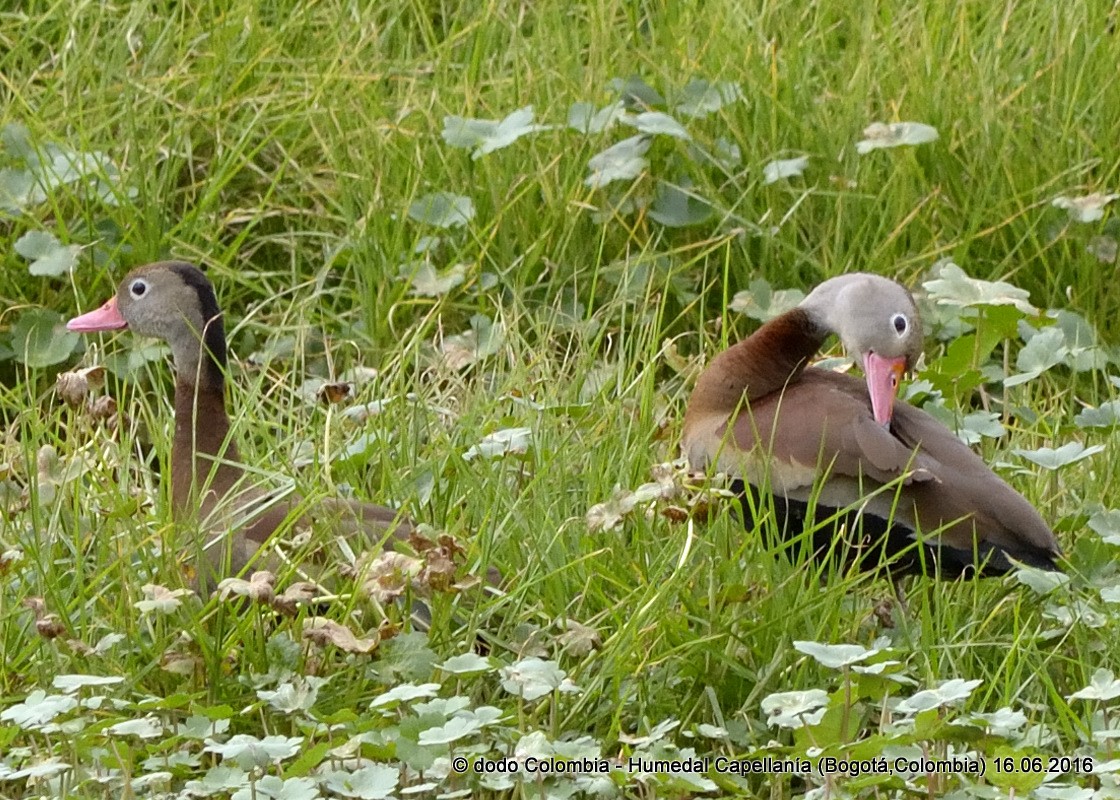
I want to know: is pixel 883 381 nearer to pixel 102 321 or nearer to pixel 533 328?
pixel 533 328

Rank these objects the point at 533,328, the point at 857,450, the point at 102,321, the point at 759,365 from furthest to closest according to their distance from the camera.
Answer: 1. the point at 533,328
2. the point at 102,321
3. the point at 759,365
4. the point at 857,450

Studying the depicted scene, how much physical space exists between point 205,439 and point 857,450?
1.27m

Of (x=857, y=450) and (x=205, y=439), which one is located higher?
(x=857, y=450)

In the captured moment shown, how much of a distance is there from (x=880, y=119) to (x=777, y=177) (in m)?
0.42

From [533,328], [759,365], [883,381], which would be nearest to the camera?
[883,381]

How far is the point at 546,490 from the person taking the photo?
3.59 metres

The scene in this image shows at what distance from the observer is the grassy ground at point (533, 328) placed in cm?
304

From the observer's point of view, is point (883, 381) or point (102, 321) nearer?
point (883, 381)

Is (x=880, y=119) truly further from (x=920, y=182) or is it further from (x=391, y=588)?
(x=391, y=588)

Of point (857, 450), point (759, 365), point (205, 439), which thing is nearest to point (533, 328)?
point (759, 365)

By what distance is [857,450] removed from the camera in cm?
351

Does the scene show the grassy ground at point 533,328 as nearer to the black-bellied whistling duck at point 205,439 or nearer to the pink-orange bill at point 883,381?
the black-bellied whistling duck at point 205,439

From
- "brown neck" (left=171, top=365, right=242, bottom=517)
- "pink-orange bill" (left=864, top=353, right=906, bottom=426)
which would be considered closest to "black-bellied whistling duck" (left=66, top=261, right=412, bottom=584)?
"brown neck" (left=171, top=365, right=242, bottom=517)

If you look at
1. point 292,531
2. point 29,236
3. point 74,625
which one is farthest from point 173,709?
point 29,236
